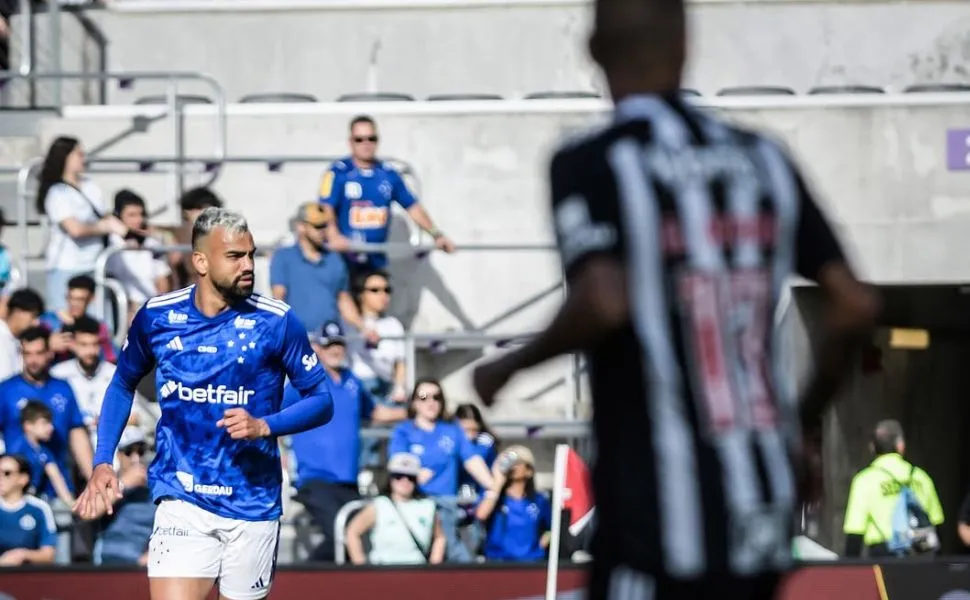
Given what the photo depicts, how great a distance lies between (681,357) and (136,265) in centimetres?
983

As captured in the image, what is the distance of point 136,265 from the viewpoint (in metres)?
12.7

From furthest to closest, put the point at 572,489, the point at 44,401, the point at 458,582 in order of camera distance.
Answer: the point at 44,401
the point at 572,489
the point at 458,582

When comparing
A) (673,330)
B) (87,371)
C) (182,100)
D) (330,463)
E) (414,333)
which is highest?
(182,100)

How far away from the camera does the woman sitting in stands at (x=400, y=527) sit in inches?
437

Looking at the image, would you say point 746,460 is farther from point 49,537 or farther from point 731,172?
point 49,537

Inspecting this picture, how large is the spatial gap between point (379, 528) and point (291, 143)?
512 cm

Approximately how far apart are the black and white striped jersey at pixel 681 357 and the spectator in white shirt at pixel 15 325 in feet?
29.3

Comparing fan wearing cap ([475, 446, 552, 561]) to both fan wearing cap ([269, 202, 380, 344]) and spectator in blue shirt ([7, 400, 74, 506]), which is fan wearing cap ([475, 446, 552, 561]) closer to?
fan wearing cap ([269, 202, 380, 344])

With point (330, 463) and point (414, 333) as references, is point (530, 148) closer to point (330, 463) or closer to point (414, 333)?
point (414, 333)

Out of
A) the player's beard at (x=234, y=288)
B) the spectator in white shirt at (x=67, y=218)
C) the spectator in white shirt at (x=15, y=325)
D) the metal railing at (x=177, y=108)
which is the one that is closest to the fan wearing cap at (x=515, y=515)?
the spectator in white shirt at (x=15, y=325)

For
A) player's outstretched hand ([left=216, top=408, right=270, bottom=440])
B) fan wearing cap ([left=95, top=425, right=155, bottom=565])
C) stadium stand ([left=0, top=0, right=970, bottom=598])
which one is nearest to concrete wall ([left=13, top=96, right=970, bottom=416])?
stadium stand ([left=0, top=0, right=970, bottom=598])

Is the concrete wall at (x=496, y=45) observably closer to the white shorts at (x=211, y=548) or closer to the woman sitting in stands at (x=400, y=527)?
the woman sitting in stands at (x=400, y=527)

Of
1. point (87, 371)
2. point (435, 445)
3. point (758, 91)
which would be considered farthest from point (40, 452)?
point (758, 91)

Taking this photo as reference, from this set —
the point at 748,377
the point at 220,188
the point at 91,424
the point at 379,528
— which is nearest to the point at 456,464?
the point at 379,528
